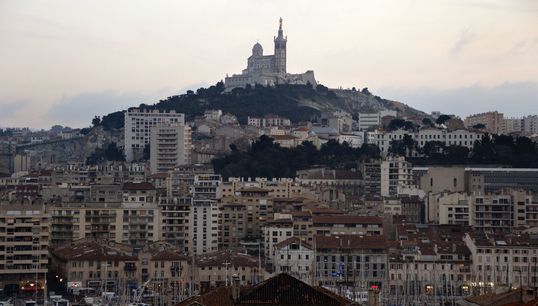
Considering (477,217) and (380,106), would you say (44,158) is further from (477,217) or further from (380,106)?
(477,217)

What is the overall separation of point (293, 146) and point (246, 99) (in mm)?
48129

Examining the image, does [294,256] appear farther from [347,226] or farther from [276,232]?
[347,226]

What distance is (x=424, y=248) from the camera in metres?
62.4

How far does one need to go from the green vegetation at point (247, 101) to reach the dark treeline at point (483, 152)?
131ft

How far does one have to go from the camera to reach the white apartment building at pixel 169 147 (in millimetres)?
108500

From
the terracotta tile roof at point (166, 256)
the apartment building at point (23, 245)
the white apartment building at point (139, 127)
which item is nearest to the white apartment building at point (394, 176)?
the terracotta tile roof at point (166, 256)

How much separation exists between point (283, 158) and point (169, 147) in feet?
40.6

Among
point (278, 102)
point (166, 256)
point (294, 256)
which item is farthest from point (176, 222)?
point (278, 102)

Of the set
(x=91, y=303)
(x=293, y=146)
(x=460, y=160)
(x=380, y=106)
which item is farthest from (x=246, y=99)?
(x=91, y=303)

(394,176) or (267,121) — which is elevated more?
(267,121)

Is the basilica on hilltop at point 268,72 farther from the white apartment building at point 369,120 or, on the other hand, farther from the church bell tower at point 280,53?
the white apartment building at point 369,120

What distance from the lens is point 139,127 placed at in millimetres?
123125

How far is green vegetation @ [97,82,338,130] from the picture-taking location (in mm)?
144625

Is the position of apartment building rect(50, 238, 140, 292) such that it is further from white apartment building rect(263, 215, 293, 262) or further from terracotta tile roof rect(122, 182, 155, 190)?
terracotta tile roof rect(122, 182, 155, 190)
